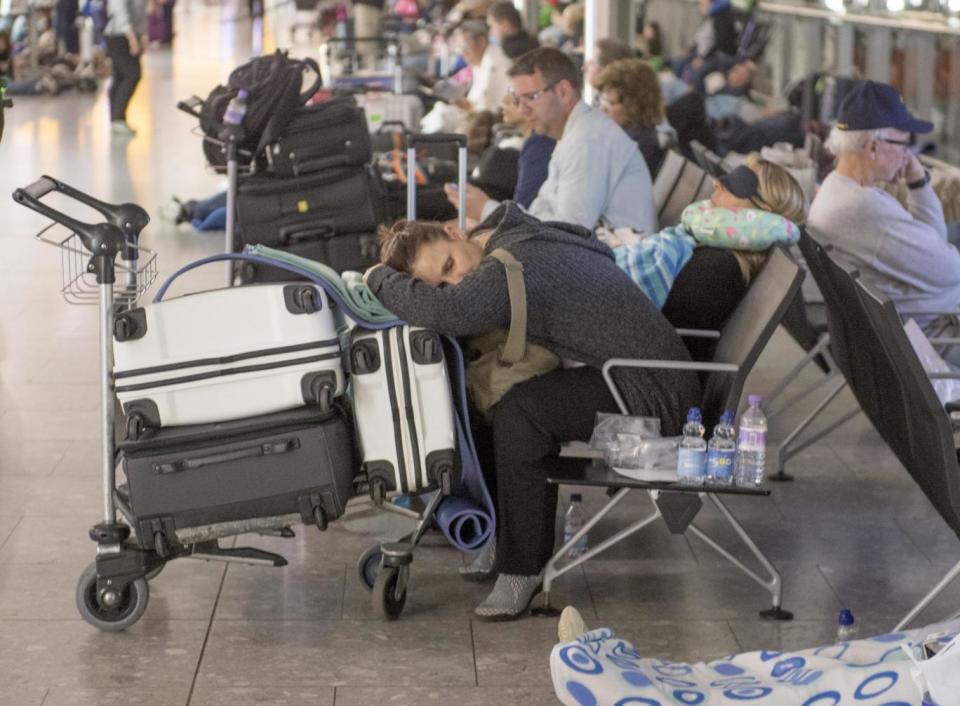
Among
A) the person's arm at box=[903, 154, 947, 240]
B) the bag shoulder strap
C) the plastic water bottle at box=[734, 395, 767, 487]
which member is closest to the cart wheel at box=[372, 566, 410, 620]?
the bag shoulder strap

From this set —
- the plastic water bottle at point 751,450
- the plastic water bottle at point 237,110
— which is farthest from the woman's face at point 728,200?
the plastic water bottle at point 237,110

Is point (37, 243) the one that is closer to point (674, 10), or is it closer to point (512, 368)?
point (512, 368)

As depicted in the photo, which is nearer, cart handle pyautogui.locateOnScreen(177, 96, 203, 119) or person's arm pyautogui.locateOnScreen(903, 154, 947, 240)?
person's arm pyautogui.locateOnScreen(903, 154, 947, 240)

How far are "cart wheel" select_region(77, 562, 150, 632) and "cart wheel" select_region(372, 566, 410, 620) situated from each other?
1.80 feet

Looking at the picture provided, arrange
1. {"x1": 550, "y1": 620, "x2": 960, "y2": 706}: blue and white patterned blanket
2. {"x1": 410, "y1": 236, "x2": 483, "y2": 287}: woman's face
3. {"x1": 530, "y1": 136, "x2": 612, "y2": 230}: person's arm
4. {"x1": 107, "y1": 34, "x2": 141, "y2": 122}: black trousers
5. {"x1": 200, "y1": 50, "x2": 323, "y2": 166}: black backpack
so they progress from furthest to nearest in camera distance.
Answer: {"x1": 107, "y1": 34, "x2": 141, "y2": 122}: black trousers, {"x1": 200, "y1": 50, "x2": 323, "y2": 166}: black backpack, {"x1": 530, "y1": 136, "x2": 612, "y2": 230}: person's arm, {"x1": 410, "y1": 236, "x2": 483, "y2": 287}: woman's face, {"x1": 550, "y1": 620, "x2": 960, "y2": 706}: blue and white patterned blanket

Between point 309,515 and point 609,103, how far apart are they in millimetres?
3909

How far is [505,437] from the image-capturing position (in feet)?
13.3

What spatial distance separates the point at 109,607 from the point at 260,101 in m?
3.09

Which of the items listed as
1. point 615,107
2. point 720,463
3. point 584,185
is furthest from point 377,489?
point 615,107

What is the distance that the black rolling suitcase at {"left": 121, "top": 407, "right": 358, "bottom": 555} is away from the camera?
12.2ft

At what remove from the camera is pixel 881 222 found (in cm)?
506

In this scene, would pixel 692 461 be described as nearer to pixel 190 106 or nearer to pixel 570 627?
pixel 570 627

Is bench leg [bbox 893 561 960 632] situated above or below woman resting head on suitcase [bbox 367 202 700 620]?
below

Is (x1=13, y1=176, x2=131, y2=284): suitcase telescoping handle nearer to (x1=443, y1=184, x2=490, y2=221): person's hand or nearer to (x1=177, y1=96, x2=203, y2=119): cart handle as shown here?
(x1=443, y1=184, x2=490, y2=221): person's hand
